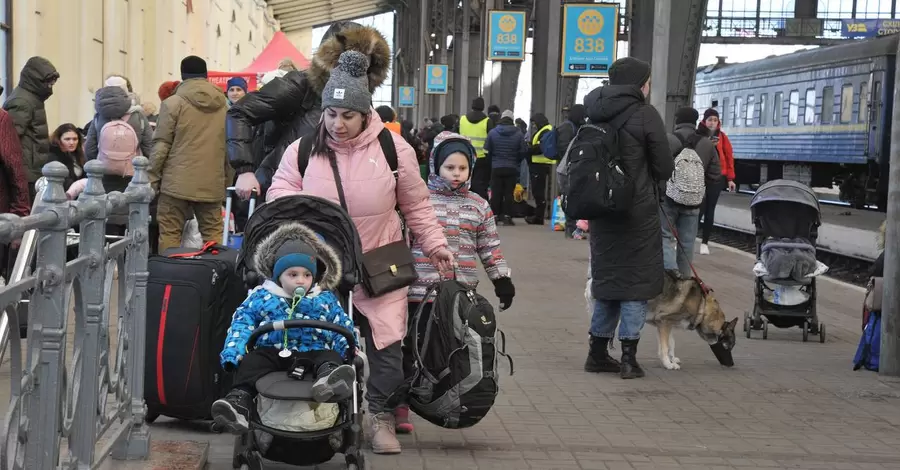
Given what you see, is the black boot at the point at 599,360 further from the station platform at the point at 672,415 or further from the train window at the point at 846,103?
the train window at the point at 846,103

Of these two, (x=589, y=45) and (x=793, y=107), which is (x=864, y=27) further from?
(x=589, y=45)

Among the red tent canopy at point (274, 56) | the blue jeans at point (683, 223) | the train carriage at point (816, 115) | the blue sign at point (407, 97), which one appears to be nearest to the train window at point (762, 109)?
the train carriage at point (816, 115)

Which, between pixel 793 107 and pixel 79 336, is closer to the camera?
pixel 79 336

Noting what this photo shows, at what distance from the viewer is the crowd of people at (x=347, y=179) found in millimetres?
5754

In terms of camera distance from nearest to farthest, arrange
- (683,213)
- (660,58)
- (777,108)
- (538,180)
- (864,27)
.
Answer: (683,213), (660,58), (538,180), (777,108), (864,27)

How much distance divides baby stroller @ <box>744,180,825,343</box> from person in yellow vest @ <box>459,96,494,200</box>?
38.9 feet

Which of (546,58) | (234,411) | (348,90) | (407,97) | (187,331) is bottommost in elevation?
(234,411)

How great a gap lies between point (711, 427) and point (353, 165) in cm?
241

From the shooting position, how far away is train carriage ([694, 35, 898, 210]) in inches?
1028

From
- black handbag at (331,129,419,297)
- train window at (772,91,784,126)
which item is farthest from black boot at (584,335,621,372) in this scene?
train window at (772,91,784,126)

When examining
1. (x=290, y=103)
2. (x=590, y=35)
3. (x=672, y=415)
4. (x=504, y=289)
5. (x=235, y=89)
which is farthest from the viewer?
(x=590, y=35)

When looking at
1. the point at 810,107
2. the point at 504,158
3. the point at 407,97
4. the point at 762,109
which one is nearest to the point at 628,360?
the point at 504,158

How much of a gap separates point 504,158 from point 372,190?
15.5m

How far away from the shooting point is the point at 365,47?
6473mm
